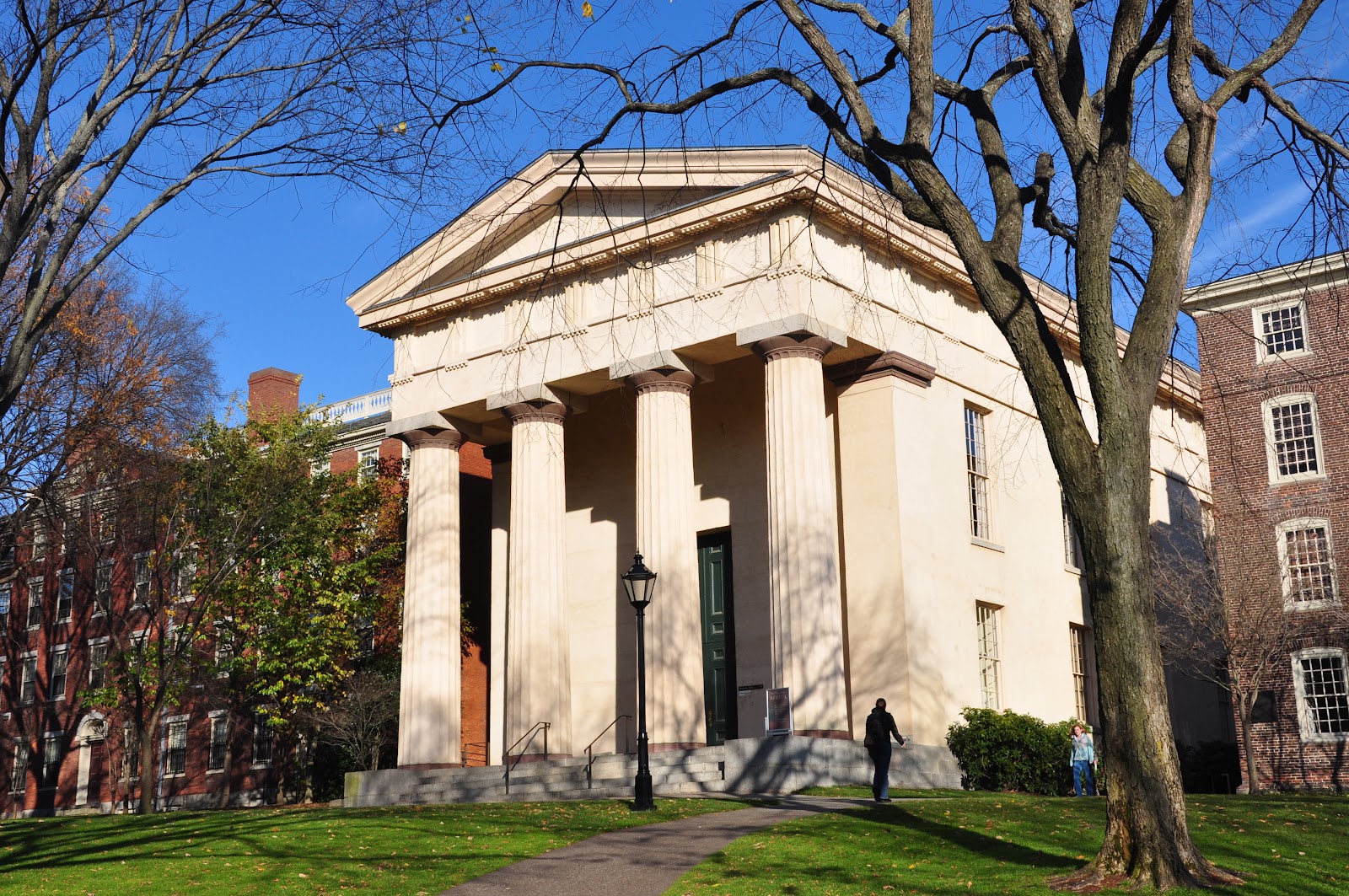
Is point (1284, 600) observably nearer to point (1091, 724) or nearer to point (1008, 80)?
point (1091, 724)

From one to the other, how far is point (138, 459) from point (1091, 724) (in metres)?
22.5

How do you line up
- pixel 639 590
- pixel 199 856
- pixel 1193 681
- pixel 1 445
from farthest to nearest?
pixel 1193 681, pixel 1 445, pixel 639 590, pixel 199 856

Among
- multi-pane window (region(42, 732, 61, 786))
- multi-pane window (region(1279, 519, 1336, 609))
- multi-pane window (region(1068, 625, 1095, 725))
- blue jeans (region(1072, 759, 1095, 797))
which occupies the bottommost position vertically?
blue jeans (region(1072, 759, 1095, 797))

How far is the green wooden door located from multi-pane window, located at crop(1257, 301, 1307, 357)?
16459 mm

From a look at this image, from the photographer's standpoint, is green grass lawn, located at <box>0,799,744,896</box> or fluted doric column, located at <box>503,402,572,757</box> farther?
fluted doric column, located at <box>503,402,572,757</box>

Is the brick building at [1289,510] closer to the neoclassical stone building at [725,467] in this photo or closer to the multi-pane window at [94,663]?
the neoclassical stone building at [725,467]

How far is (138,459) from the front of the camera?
3069cm

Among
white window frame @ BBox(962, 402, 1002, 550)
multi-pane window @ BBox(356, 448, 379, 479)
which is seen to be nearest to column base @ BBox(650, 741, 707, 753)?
white window frame @ BBox(962, 402, 1002, 550)

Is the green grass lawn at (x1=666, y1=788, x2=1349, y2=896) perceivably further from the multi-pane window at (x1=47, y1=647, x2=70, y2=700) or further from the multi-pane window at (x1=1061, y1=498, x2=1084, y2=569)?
the multi-pane window at (x1=47, y1=647, x2=70, y2=700)

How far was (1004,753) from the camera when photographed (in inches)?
1061

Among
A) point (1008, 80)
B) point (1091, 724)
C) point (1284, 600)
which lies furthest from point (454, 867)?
point (1284, 600)

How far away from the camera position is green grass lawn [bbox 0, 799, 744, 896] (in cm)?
1452

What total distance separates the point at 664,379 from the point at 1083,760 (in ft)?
36.2

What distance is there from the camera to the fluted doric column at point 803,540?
24750 mm
